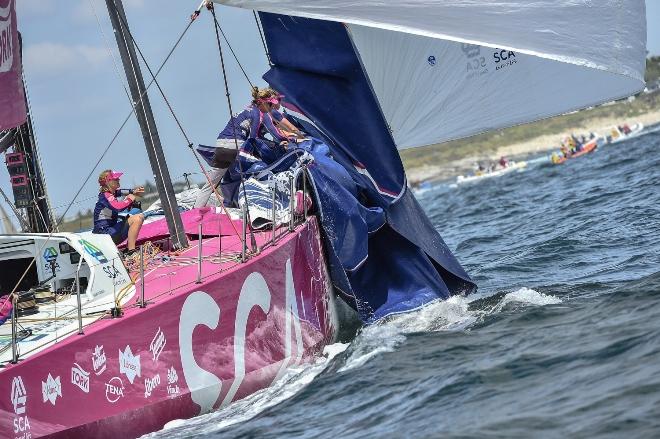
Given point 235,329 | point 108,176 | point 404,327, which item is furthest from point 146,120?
point 404,327

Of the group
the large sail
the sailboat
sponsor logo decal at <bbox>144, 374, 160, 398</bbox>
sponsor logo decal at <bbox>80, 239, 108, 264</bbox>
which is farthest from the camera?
the large sail

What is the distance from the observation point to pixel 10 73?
337 inches

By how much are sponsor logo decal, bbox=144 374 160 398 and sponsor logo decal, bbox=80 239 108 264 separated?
42.2 inches

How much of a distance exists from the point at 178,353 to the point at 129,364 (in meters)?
0.42

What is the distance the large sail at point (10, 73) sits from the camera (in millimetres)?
8352

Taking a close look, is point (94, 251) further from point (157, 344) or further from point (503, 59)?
point (503, 59)

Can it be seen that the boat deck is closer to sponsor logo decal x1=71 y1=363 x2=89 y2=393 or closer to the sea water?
sponsor logo decal x1=71 y1=363 x2=89 y2=393

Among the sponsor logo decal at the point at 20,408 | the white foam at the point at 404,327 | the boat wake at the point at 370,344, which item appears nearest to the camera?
the sponsor logo decal at the point at 20,408

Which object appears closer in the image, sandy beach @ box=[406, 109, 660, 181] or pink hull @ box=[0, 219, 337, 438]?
pink hull @ box=[0, 219, 337, 438]

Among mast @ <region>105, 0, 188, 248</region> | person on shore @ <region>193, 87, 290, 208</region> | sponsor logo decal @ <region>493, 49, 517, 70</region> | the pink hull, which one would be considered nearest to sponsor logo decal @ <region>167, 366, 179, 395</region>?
the pink hull

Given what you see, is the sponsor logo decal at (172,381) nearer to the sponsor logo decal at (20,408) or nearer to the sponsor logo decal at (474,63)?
the sponsor logo decal at (20,408)

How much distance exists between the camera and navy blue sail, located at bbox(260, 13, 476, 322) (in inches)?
371

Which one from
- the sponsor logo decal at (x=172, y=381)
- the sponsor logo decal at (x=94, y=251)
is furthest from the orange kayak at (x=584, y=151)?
the sponsor logo decal at (x=172, y=381)

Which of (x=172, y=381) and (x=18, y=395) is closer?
(x=18, y=395)
